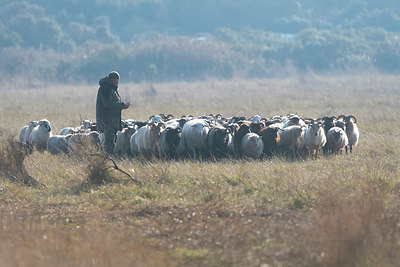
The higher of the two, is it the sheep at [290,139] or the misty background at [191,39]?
the misty background at [191,39]

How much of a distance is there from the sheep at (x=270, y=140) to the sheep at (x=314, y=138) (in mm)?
736

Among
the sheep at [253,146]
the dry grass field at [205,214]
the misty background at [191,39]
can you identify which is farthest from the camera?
the misty background at [191,39]

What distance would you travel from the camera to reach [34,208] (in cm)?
945

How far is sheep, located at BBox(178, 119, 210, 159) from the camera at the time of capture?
14.5 meters

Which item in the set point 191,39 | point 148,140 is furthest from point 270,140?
point 191,39

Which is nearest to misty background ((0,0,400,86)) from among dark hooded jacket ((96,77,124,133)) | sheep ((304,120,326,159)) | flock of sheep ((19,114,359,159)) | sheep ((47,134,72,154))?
sheep ((47,134,72,154))

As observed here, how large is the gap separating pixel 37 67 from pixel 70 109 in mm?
31080

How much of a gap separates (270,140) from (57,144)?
5.41 meters

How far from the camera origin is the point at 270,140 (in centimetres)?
1468

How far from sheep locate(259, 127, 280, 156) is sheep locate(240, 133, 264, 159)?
42cm

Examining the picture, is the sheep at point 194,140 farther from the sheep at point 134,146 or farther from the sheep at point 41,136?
the sheep at point 41,136

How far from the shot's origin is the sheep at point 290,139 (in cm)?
1473

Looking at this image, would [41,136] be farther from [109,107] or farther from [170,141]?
[170,141]

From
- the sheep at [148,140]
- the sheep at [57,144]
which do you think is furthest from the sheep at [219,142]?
the sheep at [57,144]
